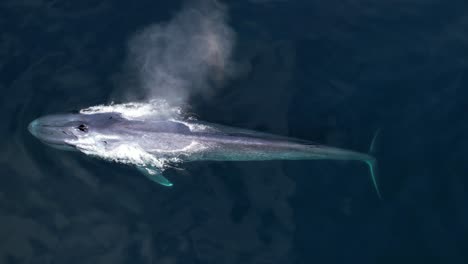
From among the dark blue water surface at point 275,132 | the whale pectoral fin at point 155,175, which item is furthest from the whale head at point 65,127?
the whale pectoral fin at point 155,175

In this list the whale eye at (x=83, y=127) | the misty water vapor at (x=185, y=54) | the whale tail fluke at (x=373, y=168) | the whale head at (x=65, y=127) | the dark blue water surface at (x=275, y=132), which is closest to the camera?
the dark blue water surface at (x=275, y=132)

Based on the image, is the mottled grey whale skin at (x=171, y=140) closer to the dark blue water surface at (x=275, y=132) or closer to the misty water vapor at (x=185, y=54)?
the dark blue water surface at (x=275, y=132)

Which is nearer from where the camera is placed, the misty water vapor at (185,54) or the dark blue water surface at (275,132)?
the dark blue water surface at (275,132)

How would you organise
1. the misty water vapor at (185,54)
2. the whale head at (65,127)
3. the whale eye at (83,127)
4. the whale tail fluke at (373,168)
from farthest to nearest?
1. the misty water vapor at (185,54)
2. the whale tail fluke at (373,168)
3. the whale head at (65,127)
4. the whale eye at (83,127)

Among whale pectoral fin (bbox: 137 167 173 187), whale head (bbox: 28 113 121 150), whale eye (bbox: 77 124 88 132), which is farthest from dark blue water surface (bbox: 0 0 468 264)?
whale eye (bbox: 77 124 88 132)

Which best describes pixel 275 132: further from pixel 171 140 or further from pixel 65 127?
pixel 65 127

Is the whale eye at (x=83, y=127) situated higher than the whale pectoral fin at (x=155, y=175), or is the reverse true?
the whale eye at (x=83, y=127)

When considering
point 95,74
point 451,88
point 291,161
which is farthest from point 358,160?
point 95,74

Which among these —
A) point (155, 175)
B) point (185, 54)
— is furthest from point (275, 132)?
point (185, 54)
